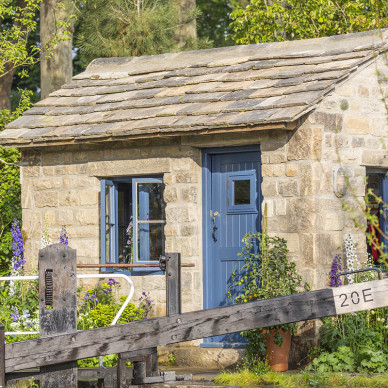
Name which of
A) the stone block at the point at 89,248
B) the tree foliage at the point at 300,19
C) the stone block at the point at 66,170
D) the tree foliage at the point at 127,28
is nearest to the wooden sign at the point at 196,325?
the stone block at the point at 89,248

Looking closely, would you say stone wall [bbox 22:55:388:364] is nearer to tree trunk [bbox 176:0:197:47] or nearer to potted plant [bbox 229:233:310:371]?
potted plant [bbox 229:233:310:371]

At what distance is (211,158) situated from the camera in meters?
11.1

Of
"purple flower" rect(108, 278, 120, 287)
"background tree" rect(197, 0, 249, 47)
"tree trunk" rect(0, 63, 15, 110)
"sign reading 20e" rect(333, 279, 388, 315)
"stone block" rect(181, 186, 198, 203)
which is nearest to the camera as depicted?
"sign reading 20e" rect(333, 279, 388, 315)

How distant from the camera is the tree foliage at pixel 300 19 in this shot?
57.6 feet

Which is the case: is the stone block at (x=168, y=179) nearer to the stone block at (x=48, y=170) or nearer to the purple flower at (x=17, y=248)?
the stone block at (x=48, y=170)

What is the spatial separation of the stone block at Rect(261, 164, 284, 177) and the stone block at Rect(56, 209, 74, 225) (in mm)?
2765

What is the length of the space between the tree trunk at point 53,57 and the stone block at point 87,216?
23.7 ft

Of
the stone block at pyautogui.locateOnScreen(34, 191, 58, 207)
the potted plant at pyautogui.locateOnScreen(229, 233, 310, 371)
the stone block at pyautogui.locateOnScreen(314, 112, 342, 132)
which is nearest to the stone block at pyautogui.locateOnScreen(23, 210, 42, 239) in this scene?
the stone block at pyautogui.locateOnScreen(34, 191, 58, 207)

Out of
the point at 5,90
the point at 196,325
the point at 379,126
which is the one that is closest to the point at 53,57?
the point at 5,90

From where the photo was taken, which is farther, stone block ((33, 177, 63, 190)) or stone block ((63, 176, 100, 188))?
stone block ((33, 177, 63, 190))

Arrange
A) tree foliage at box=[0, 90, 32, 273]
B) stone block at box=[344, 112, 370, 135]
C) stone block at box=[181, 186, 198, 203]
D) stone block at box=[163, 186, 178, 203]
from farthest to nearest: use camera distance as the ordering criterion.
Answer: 1. tree foliage at box=[0, 90, 32, 273]
2. stone block at box=[163, 186, 178, 203]
3. stone block at box=[181, 186, 198, 203]
4. stone block at box=[344, 112, 370, 135]

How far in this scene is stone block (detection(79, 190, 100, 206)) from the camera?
11.6 metres

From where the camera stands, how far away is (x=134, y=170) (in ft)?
37.2

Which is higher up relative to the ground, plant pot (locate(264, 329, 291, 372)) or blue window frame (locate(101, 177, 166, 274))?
blue window frame (locate(101, 177, 166, 274))
